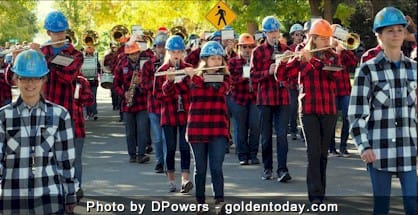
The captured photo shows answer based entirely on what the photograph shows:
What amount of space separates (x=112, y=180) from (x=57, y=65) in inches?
117

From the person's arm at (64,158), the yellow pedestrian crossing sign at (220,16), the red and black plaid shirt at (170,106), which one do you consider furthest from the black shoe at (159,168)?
the yellow pedestrian crossing sign at (220,16)

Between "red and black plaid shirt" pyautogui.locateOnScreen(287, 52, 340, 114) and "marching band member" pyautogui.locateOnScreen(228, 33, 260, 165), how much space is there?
3.76 meters

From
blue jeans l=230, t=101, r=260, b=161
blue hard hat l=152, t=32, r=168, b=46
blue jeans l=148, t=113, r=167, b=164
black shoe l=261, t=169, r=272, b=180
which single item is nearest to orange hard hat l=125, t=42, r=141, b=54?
blue hard hat l=152, t=32, r=168, b=46

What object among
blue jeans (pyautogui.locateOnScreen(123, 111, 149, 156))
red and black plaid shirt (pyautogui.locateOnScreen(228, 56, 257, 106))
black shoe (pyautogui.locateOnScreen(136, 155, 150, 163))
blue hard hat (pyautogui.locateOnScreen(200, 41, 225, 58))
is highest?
blue hard hat (pyautogui.locateOnScreen(200, 41, 225, 58))

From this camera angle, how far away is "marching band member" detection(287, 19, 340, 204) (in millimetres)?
9281

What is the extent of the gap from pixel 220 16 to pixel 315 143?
10966mm

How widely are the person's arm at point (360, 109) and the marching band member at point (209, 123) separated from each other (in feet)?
8.88

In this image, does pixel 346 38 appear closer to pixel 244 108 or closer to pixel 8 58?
pixel 244 108

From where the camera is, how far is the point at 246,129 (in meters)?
13.4

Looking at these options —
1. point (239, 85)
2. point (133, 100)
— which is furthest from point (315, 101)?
point (133, 100)

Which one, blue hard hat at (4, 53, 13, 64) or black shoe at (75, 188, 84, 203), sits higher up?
blue hard hat at (4, 53, 13, 64)

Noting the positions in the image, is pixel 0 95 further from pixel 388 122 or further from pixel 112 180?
pixel 388 122

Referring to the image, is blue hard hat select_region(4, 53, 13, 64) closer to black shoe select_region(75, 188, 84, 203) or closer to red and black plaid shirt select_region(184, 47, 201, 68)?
black shoe select_region(75, 188, 84, 203)

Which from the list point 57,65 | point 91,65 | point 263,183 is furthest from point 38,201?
point 91,65
